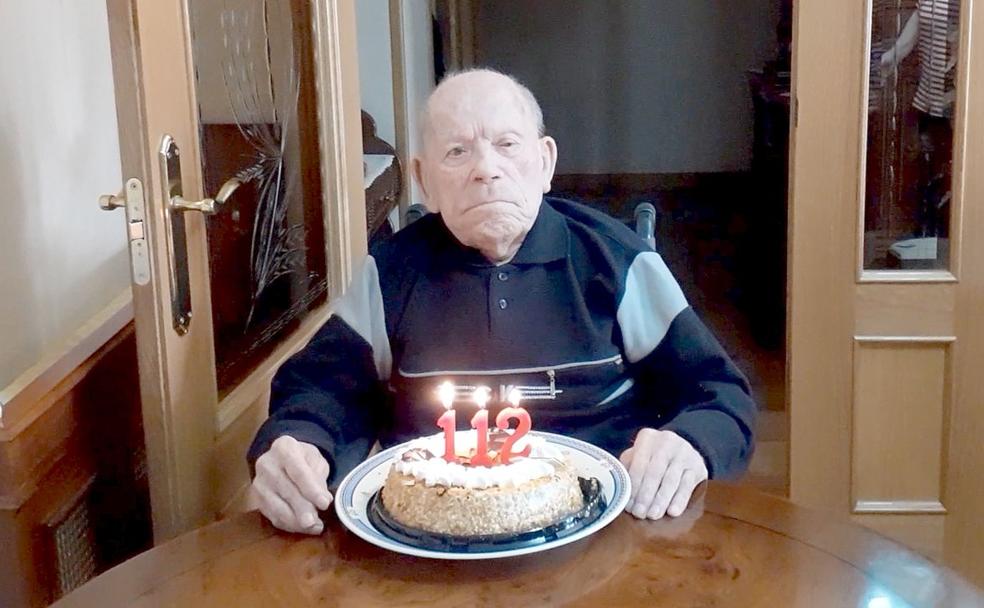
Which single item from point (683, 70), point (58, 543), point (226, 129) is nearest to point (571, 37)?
point (683, 70)

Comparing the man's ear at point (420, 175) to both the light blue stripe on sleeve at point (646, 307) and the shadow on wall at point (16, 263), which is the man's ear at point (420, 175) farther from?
the shadow on wall at point (16, 263)

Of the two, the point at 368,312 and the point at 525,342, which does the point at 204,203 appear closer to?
the point at 368,312

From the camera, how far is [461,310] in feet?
5.16

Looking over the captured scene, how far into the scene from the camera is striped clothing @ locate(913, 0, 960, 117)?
2.35 metres

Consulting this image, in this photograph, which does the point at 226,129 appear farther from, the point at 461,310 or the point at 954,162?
the point at 954,162

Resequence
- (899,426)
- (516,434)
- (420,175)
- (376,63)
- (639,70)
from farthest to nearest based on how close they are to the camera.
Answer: (639,70) → (376,63) → (899,426) → (420,175) → (516,434)

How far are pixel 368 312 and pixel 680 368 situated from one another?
17.2 inches

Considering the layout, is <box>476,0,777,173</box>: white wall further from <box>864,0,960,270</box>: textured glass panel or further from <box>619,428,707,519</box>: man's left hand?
<box>619,428,707,519</box>: man's left hand

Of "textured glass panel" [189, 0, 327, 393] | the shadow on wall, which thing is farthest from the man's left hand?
the shadow on wall

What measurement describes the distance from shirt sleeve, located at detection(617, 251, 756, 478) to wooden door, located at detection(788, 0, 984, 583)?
0.98m

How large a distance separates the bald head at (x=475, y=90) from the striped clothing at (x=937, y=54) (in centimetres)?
119

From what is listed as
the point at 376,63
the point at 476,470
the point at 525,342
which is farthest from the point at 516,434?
the point at 376,63

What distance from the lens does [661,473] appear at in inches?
50.6

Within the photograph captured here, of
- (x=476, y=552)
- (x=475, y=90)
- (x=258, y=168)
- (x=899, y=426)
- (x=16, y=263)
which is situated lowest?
(x=899, y=426)
